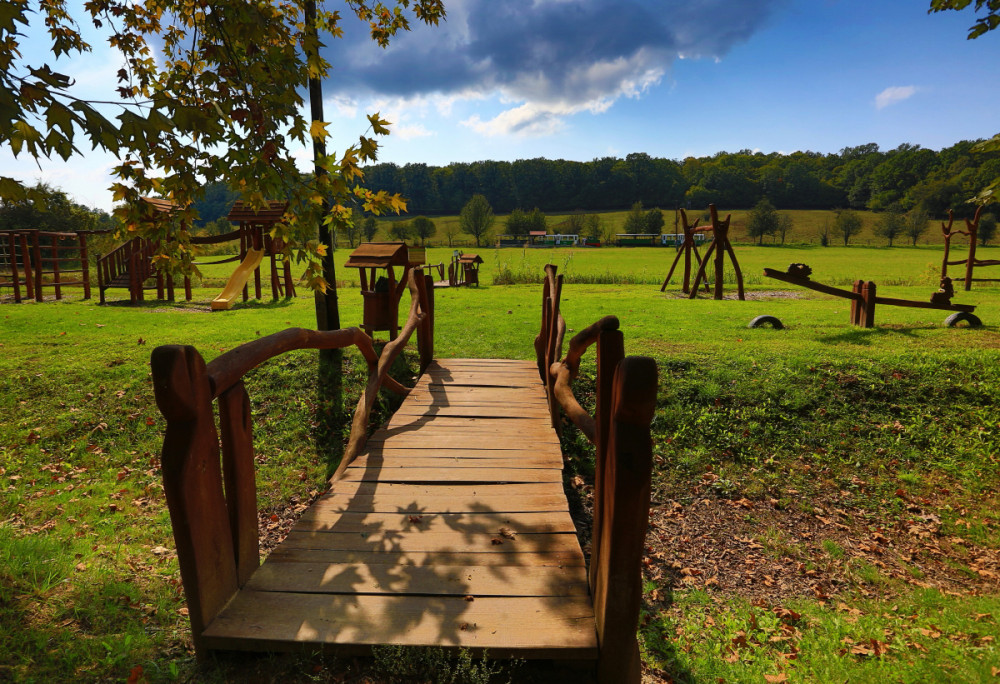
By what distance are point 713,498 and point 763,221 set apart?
3354 inches

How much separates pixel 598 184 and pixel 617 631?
144m

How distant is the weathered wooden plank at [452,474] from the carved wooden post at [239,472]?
1.47 metres

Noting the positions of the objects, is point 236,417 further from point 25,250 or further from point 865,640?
point 25,250

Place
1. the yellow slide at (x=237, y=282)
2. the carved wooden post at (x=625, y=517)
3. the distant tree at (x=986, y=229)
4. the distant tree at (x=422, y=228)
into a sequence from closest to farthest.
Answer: the carved wooden post at (x=625, y=517)
the yellow slide at (x=237, y=282)
the distant tree at (x=986, y=229)
the distant tree at (x=422, y=228)

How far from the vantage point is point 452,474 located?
430 cm

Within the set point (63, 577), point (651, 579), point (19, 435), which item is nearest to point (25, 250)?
point (19, 435)

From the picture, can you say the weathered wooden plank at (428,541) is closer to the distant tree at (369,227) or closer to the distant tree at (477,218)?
the distant tree at (369,227)

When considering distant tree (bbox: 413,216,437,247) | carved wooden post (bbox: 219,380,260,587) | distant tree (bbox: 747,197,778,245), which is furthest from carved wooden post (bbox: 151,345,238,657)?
distant tree (bbox: 413,216,437,247)

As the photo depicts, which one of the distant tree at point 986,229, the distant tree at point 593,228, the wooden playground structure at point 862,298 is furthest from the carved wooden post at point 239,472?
the distant tree at point 593,228

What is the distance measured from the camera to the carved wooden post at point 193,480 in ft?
6.89

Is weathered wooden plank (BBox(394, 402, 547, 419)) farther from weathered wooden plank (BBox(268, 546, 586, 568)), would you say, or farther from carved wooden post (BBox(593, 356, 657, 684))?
carved wooden post (BBox(593, 356, 657, 684))

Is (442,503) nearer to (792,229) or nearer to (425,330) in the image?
(425,330)

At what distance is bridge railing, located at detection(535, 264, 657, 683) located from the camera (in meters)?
2.01

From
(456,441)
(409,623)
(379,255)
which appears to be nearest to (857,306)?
(379,255)
